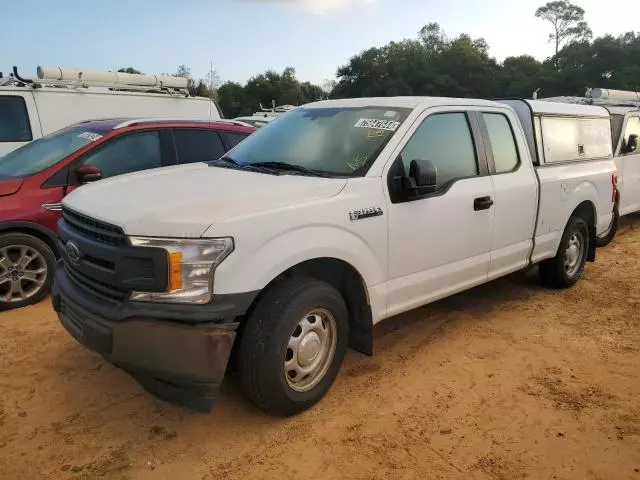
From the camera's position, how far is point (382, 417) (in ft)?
11.1

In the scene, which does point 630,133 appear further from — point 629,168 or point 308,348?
point 308,348

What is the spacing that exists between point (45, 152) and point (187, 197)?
334 centimetres

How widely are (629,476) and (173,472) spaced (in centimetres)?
235

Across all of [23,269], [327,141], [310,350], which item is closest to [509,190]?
[327,141]

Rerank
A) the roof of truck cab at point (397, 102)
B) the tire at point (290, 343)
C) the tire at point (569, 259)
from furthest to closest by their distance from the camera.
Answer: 1. the tire at point (569, 259)
2. the roof of truck cab at point (397, 102)
3. the tire at point (290, 343)

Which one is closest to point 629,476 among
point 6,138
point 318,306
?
point 318,306

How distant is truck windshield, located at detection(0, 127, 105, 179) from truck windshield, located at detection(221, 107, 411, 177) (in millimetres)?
2053

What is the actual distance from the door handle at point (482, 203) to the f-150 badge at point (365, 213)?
107 cm

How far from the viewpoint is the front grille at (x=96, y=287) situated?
2965mm

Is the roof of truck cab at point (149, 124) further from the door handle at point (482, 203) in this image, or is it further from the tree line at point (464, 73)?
the tree line at point (464, 73)

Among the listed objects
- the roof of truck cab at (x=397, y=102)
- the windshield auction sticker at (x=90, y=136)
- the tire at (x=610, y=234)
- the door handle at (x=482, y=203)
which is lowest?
the tire at (x=610, y=234)

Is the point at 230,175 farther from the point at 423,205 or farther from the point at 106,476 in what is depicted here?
the point at 106,476

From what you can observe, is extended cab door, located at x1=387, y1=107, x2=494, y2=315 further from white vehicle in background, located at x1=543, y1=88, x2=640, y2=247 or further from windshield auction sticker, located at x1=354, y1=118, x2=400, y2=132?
white vehicle in background, located at x1=543, y1=88, x2=640, y2=247

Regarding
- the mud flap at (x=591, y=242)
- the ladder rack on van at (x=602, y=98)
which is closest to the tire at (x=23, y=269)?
the mud flap at (x=591, y=242)
